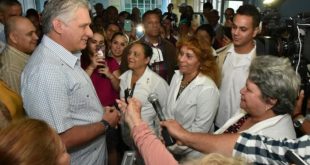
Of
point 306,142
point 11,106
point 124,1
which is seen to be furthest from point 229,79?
point 124,1

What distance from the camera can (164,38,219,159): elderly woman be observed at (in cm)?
208

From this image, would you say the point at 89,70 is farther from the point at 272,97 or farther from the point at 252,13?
the point at 272,97

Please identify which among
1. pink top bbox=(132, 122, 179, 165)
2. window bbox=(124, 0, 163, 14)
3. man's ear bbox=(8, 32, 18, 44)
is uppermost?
window bbox=(124, 0, 163, 14)

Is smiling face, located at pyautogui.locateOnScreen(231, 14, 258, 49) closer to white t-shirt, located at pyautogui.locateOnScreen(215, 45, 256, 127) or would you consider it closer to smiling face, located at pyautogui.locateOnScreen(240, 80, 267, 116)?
white t-shirt, located at pyautogui.locateOnScreen(215, 45, 256, 127)

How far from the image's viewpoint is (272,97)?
136cm

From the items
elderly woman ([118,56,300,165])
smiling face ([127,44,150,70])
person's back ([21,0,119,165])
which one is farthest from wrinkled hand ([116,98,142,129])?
smiling face ([127,44,150,70])

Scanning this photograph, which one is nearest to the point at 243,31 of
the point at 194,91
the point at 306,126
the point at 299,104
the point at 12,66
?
the point at 194,91

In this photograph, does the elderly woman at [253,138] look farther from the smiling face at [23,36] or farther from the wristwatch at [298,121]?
the smiling face at [23,36]

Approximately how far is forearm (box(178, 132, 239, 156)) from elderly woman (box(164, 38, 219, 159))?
0.52 metres

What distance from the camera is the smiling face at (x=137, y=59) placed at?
2.65 meters

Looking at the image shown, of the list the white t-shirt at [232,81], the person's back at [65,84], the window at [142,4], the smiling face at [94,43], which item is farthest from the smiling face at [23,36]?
the window at [142,4]

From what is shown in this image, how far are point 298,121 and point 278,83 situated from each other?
0.43m

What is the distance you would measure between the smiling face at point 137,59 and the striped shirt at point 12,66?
A: 841 millimetres

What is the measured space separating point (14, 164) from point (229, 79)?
6.09 feet
